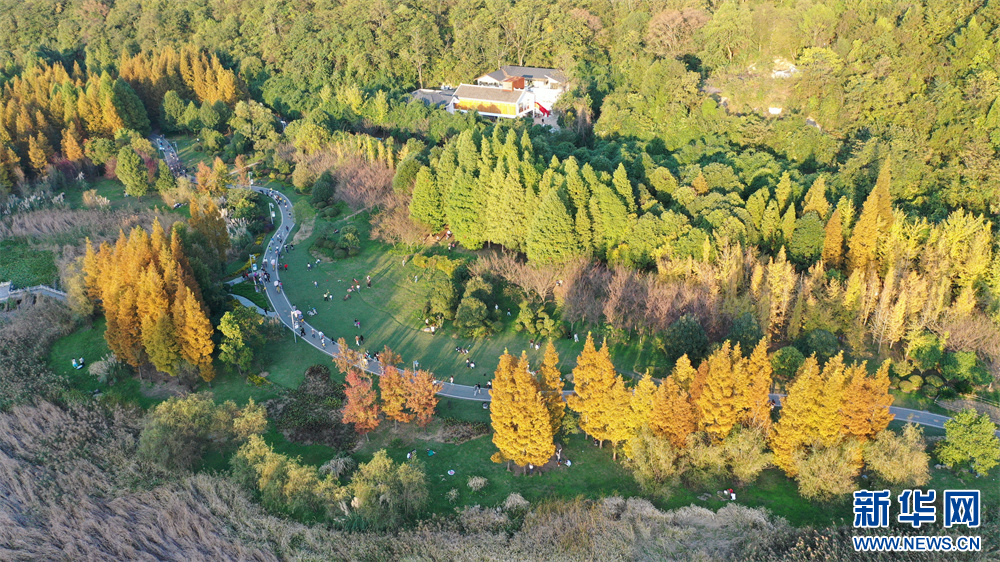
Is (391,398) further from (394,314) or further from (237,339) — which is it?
(394,314)

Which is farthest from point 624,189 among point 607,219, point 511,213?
point 511,213

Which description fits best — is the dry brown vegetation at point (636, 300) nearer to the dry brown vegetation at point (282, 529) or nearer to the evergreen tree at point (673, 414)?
the evergreen tree at point (673, 414)

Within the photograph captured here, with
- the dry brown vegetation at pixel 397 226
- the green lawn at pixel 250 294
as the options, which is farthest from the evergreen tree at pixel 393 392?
the dry brown vegetation at pixel 397 226

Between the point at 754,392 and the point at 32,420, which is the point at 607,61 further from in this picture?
the point at 32,420

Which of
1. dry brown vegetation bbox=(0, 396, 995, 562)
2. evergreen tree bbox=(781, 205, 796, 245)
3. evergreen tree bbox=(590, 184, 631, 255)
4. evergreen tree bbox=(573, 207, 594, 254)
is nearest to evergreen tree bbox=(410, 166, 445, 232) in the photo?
evergreen tree bbox=(573, 207, 594, 254)

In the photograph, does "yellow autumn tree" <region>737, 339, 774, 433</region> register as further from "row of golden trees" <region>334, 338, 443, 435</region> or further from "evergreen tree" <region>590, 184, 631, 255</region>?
"evergreen tree" <region>590, 184, 631, 255</region>

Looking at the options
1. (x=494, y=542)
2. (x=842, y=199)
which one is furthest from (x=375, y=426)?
(x=842, y=199)
